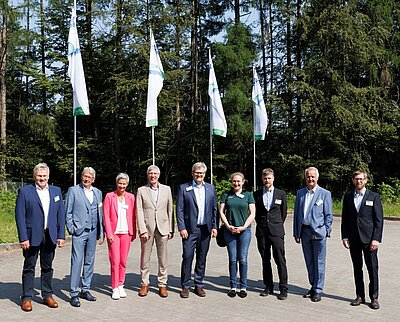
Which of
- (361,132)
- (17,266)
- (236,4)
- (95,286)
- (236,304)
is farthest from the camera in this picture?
(236,4)

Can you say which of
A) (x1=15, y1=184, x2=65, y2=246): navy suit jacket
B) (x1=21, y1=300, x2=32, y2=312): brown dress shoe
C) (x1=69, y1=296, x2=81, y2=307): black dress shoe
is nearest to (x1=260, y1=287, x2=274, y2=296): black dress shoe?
(x1=69, y1=296, x2=81, y2=307): black dress shoe

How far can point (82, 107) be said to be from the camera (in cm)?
1204

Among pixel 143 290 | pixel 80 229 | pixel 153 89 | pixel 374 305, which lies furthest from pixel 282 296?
pixel 153 89

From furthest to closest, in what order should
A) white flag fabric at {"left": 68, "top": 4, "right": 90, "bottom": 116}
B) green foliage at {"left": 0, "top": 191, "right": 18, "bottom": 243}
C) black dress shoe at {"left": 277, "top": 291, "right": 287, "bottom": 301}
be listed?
white flag fabric at {"left": 68, "top": 4, "right": 90, "bottom": 116}
green foliage at {"left": 0, "top": 191, "right": 18, "bottom": 243}
black dress shoe at {"left": 277, "top": 291, "right": 287, "bottom": 301}

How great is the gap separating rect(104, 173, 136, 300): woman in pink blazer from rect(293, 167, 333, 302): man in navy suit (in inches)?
88.0

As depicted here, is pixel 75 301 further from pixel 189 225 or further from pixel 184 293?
pixel 189 225

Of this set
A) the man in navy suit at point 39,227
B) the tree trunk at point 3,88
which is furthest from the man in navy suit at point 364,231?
the tree trunk at point 3,88

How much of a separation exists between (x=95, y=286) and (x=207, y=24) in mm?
25965

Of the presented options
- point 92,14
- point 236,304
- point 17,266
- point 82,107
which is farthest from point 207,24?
point 236,304

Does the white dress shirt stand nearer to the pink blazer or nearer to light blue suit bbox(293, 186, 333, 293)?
the pink blazer

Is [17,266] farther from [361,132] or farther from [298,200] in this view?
[361,132]

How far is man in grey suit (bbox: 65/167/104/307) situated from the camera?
655cm

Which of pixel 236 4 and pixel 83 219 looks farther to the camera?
pixel 236 4

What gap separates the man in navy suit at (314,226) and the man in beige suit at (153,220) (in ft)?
5.83
